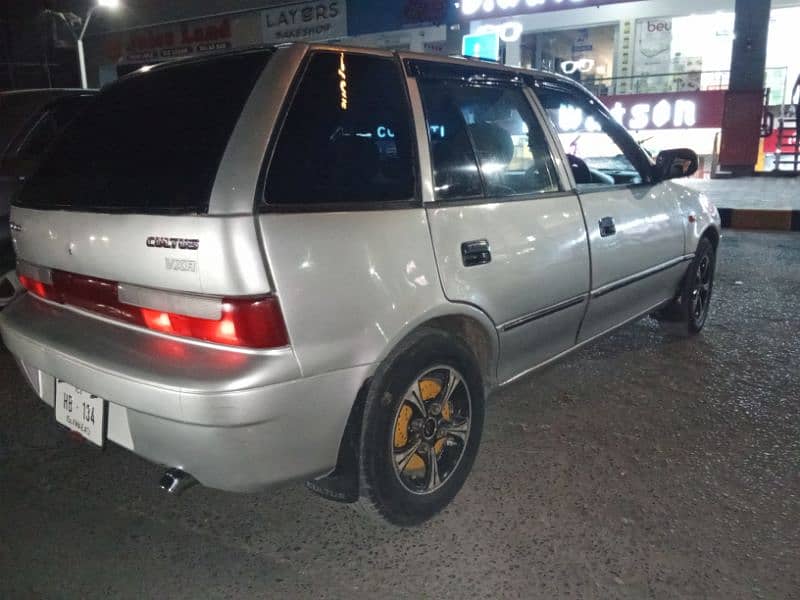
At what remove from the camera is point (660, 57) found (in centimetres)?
1855

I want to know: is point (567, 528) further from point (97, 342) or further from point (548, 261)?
point (97, 342)

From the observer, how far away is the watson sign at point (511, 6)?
13.2m

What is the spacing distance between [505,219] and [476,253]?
27 cm

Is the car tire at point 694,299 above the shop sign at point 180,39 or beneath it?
beneath

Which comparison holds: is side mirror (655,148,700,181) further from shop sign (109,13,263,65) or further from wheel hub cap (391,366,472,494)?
shop sign (109,13,263,65)

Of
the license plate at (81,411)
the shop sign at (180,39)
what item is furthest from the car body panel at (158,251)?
the shop sign at (180,39)

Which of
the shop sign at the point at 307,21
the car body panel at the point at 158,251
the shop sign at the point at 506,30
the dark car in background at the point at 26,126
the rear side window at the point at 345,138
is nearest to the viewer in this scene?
the car body panel at the point at 158,251

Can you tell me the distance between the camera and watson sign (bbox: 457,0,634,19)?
13188mm

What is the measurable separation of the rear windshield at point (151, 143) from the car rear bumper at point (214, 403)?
441 mm

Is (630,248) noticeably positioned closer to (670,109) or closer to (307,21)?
(670,109)

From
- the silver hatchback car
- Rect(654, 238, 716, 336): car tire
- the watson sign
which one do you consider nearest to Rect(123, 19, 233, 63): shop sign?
the watson sign

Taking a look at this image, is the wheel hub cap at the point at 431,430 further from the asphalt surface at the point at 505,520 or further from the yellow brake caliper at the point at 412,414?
the asphalt surface at the point at 505,520

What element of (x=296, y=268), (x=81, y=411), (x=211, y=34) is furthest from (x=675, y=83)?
(x=81, y=411)

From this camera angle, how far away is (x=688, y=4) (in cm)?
1688
